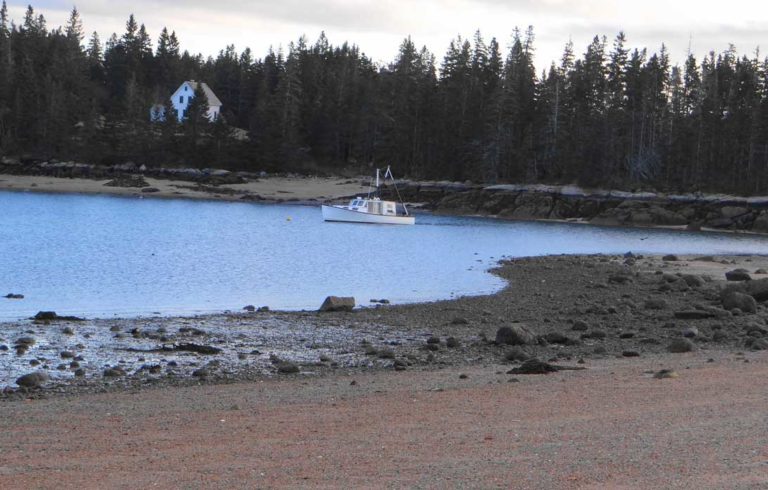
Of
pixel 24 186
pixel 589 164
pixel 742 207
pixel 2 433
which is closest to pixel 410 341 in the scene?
pixel 2 433

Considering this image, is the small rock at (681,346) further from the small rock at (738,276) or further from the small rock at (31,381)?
the small rock at (738,276)

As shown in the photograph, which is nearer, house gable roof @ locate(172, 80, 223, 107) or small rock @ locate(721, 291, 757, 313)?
small rock @ locate(721, 291, 757, 313)

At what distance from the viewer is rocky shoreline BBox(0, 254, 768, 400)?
15.7 metres

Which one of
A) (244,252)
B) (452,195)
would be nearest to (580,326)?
(244,252)

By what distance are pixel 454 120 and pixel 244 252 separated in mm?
63771

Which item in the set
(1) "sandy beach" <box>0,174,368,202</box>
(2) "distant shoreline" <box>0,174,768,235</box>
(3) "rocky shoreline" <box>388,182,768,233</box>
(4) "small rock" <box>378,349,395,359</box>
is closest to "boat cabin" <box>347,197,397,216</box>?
(2) "distant shoreline" <box>0,174,768,235</box>

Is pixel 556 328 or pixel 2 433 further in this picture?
pixel 556 328

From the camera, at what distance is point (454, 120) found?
104688 millimetres

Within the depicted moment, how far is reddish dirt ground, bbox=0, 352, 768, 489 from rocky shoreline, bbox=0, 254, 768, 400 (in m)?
1.66

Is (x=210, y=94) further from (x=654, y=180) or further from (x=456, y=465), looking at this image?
(x=456, y=465)

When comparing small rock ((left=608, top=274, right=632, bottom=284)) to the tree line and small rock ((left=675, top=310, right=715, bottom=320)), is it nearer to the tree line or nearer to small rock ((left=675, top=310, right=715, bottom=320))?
small rock ((left=675, top=310, right=715, bottom=320))

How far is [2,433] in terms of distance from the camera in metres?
10.4

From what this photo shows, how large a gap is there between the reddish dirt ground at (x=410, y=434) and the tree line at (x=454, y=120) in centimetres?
7674

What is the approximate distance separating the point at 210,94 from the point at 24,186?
3058 cm
